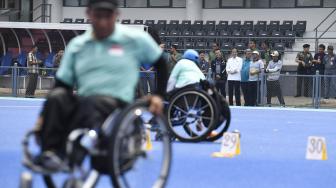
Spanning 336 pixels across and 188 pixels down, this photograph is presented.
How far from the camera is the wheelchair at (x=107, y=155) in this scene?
588 cm

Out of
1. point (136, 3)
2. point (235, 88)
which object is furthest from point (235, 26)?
point (235, 88)

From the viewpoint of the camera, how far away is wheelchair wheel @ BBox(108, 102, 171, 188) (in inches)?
235

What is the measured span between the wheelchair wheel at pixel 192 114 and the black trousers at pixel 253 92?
1017 cm

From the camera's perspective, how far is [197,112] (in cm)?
1324

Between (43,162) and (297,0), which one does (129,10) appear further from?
(43,162)

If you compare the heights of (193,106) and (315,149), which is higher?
(193,106)

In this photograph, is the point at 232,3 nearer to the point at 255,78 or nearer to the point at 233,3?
Answer: the point at 233,3

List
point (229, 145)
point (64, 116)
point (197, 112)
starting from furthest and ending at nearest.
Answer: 1. point (197, 112)
2. point (229, 145)
3. point (64, 116)

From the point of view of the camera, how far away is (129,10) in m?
40.6

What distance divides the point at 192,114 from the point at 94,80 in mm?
7012

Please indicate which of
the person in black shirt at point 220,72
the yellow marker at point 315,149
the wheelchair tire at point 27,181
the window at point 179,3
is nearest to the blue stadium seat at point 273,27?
the window at point 179,3

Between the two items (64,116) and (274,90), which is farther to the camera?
(274,90)

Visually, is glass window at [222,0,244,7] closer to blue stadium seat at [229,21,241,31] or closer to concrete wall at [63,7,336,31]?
concrete wall at [63,7,336,31]

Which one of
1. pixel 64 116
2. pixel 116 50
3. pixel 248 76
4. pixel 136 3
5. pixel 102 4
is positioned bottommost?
pixel 248 76
